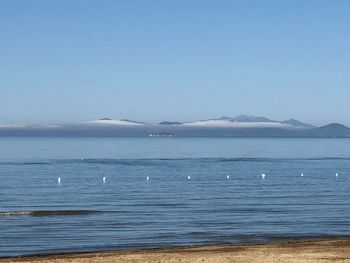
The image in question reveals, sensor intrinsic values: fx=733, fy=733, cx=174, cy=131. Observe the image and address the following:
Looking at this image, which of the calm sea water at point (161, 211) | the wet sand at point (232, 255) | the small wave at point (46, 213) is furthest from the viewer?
the small wave at point (46, 213)

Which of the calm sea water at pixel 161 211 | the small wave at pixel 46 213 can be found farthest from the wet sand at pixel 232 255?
the small wave at pixel 46 213

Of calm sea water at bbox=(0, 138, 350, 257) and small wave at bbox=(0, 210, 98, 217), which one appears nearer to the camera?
calm sea water at bbox=(0, 138, 350, 257)

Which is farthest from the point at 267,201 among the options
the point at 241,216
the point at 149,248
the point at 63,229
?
the point at 149,248

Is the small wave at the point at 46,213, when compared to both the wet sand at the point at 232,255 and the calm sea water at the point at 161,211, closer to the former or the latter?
the calm sea water at the point at 161,211

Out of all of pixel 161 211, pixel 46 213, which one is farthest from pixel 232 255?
pixel 46 213

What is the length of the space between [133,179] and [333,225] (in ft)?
159

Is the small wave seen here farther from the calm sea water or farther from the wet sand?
the wet sand

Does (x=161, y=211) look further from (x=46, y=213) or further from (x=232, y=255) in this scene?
(x=232, y=255)

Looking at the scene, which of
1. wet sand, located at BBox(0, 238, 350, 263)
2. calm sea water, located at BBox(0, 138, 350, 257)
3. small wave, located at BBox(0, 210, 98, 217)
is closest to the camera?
wet sand, located at BBox(0, 238, 350, 263)

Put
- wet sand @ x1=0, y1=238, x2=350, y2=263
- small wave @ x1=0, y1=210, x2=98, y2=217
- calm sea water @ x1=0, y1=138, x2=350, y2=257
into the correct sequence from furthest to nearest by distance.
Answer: small wave @ x1=0, y1=210, x2=98, y2=217
calm sea water @ x1=0, y1=138, x2=350, y2=257
wet sand @ x1=0, y1=238, x2=350, y2=263

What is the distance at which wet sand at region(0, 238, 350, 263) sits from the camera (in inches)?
1164

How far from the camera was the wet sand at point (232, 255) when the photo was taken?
29.6m

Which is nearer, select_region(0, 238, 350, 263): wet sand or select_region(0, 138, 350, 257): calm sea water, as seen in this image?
select_region(0, 238, 350, 263): wet sand

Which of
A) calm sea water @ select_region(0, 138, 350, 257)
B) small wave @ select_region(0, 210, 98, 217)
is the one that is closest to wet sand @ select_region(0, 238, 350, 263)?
calm sea water @ select_region(0, 138, 350, 257)
